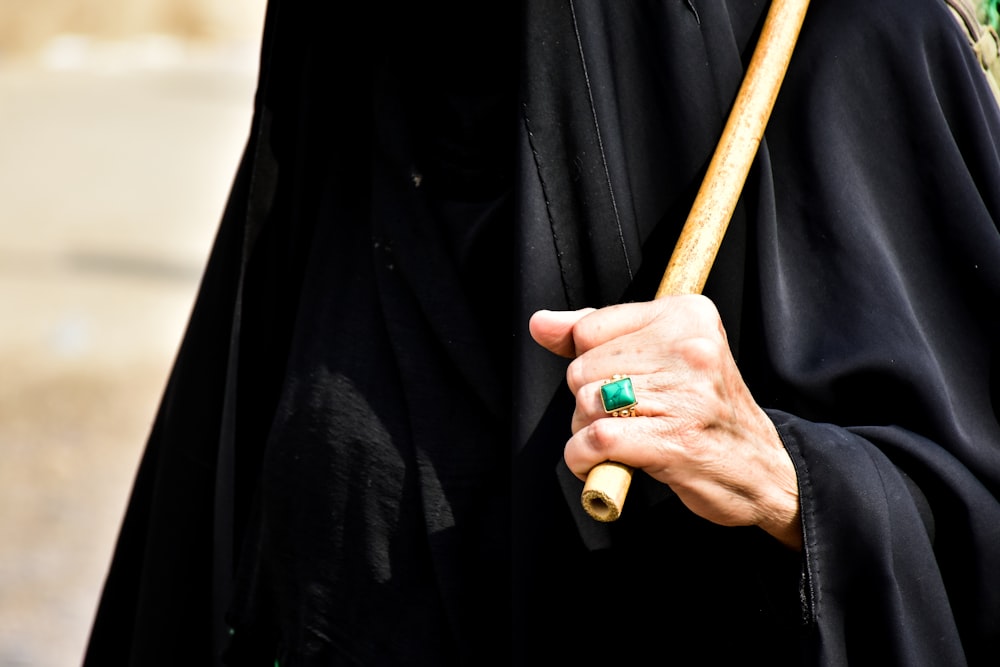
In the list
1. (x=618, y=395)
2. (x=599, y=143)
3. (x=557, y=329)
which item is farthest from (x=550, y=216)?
(x=618, y=395)

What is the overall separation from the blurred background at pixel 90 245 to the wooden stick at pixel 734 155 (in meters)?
4.24

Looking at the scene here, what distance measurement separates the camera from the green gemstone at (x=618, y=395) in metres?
1.18

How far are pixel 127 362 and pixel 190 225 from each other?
325cm

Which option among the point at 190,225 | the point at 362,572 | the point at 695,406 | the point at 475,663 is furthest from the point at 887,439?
the point at 190,225

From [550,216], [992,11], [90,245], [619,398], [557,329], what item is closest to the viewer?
[619,398]

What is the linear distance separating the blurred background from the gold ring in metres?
4.24

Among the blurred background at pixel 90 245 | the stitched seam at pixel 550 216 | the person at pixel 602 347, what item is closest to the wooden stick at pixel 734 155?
the person at pixel 602 347

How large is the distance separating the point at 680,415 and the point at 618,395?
0.07 meters

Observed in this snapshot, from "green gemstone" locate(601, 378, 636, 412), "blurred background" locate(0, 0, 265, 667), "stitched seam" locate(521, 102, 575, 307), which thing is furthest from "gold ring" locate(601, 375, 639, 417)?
"blurred background" locate(0, 0, 265, 667)

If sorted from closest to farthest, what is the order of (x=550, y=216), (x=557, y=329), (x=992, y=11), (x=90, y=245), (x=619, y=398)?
(x=619, y=398) < (x=557, y=329) < (x=550, y=216) < (x=992, y=11) < (x=90, y=245)

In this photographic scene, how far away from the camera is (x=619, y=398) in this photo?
1182mm

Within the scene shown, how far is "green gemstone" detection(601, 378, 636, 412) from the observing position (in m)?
1.18

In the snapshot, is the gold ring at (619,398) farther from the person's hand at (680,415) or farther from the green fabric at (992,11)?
the green fabric at (992,11)

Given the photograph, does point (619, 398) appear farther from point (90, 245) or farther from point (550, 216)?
point (90, 245)
